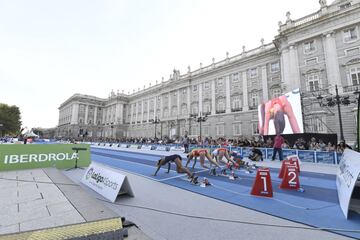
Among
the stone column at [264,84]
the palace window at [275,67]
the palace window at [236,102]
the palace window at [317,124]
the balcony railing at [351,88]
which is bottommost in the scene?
the palace window at [317,124]

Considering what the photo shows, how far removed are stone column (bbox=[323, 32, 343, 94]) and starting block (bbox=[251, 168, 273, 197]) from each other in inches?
898

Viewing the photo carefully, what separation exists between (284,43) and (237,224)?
95.9 ft

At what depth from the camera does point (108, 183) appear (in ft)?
17.1

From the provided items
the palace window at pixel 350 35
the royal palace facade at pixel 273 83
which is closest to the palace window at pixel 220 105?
the royal palace facade at pixel 273 83

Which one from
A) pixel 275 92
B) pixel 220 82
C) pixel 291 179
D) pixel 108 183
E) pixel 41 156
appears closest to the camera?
pixel 108 183

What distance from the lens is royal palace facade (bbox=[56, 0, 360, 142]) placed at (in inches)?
840

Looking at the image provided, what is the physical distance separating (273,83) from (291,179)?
27042 mm

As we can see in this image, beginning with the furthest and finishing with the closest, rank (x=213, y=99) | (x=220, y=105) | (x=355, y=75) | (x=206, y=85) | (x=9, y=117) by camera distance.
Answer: (x=9, y=117), (x=206, y=85), (x=213, y=99), (x=220, y=105), (x=355, y=75)

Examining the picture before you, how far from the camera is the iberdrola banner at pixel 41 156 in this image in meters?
8.26

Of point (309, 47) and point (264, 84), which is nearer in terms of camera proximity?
point (309, 47)

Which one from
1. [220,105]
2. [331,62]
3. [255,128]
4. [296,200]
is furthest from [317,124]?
[296,200]

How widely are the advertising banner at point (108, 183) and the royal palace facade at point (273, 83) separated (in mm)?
19850

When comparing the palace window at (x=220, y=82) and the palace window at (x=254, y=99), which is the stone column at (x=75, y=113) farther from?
the palace window at (x=254, y=99)

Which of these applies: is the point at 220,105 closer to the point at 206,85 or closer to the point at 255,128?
the point at 206,85
